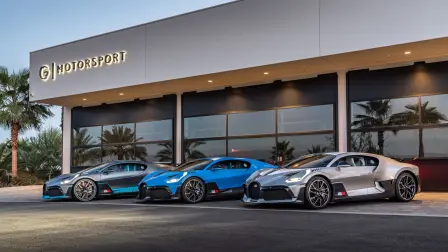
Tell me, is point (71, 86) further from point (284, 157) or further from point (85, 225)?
point (85, 225)

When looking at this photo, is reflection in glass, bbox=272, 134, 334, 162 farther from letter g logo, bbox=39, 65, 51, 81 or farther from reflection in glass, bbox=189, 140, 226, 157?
letter g logo, bbox=39, 65, 51, 81

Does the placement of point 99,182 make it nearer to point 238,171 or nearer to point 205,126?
point 238,171

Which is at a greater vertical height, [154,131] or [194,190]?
[154,131]

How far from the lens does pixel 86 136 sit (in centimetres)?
2592

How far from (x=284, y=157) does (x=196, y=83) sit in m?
4.60

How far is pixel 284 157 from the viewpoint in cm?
1908

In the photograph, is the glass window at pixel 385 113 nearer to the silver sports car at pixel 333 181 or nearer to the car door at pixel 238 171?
the silver sports car at pixel 333 181

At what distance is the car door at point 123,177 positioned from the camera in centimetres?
1652

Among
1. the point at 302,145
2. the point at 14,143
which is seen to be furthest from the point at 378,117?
the point at 14,143

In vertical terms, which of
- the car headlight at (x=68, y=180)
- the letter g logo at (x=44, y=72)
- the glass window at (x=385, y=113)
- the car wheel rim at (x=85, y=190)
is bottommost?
the car wheel rim at (x=85, y=190)

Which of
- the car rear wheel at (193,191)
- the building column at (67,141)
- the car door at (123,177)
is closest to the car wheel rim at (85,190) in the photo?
the car door at (123,177)

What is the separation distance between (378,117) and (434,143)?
1.99m

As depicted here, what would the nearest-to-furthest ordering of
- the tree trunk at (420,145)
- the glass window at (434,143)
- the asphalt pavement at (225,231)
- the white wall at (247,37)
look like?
the asphalt pavement at (225,231) → the white wall at (247,37) → the glass window at (434,143) → the tree trunk at (420,145)

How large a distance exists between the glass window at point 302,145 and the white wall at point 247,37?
134 inches
